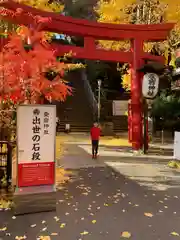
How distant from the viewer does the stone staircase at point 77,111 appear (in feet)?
88.4

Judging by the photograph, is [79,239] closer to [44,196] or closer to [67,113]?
[44,196]

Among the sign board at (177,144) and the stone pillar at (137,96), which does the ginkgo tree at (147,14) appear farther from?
the sign board at (177,144)

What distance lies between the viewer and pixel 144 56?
52.7ft

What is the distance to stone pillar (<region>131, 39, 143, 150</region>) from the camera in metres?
15.7

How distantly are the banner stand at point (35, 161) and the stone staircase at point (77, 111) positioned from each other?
19.9m

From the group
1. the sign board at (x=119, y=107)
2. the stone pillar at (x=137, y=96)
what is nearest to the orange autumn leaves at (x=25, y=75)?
the stone pillar at (x=137, y=96)

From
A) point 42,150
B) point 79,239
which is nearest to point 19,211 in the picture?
point 42,150

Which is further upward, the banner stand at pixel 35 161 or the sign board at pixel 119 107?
the sign board at pixel 119 107

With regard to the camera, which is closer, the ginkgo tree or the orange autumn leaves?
the orange autumn leaves

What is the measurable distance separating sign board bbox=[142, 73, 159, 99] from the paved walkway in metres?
6.36

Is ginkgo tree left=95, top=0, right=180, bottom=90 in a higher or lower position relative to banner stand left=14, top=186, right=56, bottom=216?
higher

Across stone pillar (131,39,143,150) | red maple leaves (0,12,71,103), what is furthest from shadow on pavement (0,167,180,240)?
stone pillar (131,39,143,150)

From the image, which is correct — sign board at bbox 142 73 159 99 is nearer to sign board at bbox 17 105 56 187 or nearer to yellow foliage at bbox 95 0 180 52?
yellow foliage at bbox 95 0 180 52

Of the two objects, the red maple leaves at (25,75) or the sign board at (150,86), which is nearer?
the red maple leaves at (25,75)
